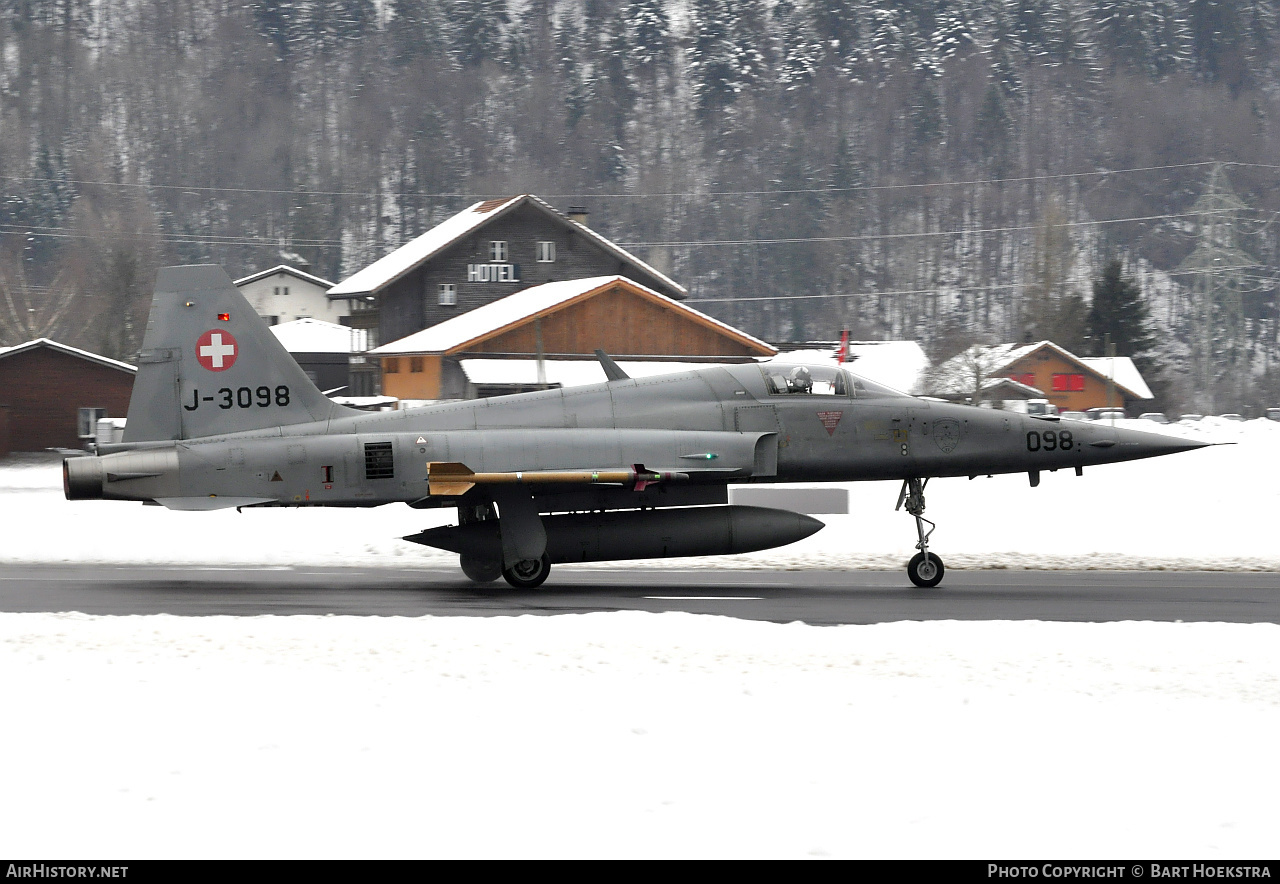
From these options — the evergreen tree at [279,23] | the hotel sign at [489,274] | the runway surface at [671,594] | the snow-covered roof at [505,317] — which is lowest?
the runway surface at [671,594]

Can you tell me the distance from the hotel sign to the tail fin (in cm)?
4578

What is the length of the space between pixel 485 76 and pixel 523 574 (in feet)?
388

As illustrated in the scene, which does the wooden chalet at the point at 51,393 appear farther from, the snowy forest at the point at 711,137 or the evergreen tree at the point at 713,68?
the evergreen tree at the point at 713,68

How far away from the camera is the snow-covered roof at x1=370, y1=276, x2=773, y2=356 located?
173 ft

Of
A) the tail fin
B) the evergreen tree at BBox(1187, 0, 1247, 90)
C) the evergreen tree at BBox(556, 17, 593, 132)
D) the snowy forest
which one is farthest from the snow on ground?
the evergreen tree at BBox(1187, 0, 1247, 90)

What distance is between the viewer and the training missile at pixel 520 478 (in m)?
15.5

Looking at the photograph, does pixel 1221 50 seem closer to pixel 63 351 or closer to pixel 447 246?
pixel 447 246

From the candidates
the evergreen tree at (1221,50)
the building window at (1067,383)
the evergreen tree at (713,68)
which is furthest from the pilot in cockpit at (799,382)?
the evergreen tree at (1221,50)

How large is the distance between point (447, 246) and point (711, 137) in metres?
66.0

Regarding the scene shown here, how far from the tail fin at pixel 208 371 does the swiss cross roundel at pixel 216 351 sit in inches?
0.5

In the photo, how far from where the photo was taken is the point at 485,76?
127938 mm

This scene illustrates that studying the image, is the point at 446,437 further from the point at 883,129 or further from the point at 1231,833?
the point at 883,129

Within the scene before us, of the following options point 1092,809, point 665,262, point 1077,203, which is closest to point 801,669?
point 1092,809

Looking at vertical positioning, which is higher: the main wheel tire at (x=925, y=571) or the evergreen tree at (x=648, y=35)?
the evergreen tree at (x=648, y=35)
